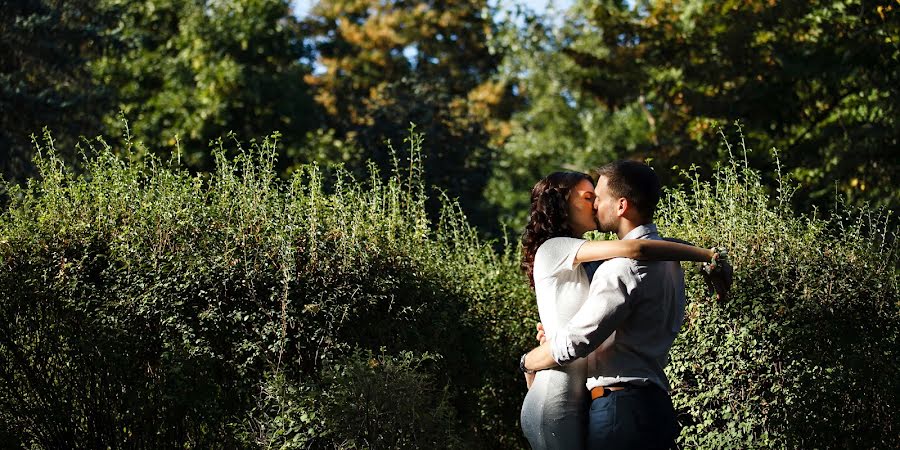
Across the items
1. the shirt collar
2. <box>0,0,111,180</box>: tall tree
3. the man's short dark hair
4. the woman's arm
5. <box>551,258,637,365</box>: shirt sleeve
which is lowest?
<box>551,258,637,365</box>: shirt sleeve

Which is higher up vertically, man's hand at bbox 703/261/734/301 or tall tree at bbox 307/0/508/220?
tall tree at bbox 307/0/508/220

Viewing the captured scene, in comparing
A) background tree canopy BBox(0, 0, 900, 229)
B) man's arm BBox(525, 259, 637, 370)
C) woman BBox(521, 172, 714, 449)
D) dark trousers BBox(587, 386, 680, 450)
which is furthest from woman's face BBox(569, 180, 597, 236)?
background tree canopy BBox(0, 0, 900, 229)

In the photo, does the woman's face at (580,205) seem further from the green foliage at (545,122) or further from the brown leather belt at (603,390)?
the green foliage at (545,122)

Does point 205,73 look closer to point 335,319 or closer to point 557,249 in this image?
point 335,319

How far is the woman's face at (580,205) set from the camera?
3.41m

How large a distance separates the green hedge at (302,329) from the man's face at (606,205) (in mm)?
1826

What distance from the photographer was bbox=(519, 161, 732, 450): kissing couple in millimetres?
3104

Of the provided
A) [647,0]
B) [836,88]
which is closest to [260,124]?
[647,0]

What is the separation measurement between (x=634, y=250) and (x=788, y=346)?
2.75m

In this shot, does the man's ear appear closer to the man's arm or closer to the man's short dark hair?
the man's short dark hair

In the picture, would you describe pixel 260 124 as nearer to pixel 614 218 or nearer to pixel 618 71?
pixel 618 71

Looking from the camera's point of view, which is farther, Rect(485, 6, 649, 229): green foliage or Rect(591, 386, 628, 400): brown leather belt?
Rect(485, 6, 649, 229): green foliage

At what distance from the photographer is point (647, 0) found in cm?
2381

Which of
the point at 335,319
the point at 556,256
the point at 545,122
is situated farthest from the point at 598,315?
the point at 545,122
